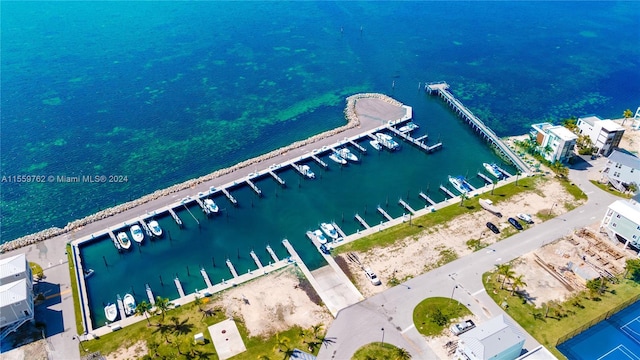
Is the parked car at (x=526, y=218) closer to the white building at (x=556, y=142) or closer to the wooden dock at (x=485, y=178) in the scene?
the wooden dock at (x=485, y=178)

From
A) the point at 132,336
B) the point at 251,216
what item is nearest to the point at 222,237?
the point at 251,216

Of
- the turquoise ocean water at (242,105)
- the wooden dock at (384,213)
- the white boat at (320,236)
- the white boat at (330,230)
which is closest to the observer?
the white boat at (320,236)

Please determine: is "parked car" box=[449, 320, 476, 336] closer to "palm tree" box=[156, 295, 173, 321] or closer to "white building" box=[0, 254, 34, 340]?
"palm tree" box=[156, 295, 173, 321]

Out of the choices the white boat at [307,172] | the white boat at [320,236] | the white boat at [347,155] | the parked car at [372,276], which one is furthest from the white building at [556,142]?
→ the white boat at [320,236]

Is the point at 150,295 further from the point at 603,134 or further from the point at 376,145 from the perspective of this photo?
the point at 603,134

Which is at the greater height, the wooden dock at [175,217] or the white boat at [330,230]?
the wooden dock at [175,217]

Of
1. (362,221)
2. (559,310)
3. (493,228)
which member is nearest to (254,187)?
(362,221)
